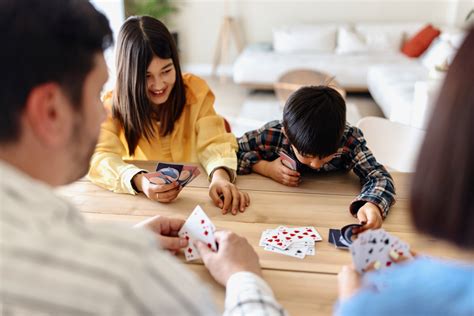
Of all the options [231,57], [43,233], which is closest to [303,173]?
[43,233]

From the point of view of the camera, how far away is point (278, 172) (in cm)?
156

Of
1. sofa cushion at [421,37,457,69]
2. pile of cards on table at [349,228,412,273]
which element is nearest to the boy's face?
pile of cards on table at [349,228,412,273]

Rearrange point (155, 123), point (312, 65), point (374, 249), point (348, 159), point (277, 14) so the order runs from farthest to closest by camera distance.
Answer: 1. point (277, 14)
2. point (312, 65)
3. point (155, 123)
4. point (348, 159)
5. point (374, 249)

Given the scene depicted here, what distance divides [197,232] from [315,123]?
0.59m

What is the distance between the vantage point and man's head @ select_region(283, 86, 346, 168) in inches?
58.5

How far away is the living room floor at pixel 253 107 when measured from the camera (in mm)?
4555

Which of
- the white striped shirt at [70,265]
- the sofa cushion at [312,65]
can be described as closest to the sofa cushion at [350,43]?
the sofa cushion at [312,65]

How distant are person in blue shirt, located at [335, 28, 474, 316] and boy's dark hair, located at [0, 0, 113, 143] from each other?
1.70 ft

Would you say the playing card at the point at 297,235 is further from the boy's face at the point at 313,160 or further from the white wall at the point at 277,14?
the white wall at the point at 277,14

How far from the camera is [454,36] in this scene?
202 inches

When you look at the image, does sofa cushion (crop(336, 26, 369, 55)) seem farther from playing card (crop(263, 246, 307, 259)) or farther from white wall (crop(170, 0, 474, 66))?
playing card (crop(263, 246, 307, 259))

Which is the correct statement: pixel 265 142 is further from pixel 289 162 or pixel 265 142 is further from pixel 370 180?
pixel 370 180

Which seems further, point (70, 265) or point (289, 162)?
point (289, 162)

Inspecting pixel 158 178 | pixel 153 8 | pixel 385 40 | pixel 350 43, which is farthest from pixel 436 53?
pixel 158 178
